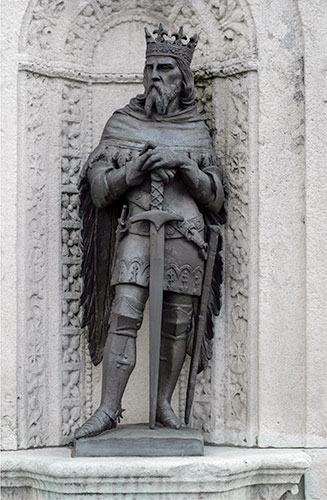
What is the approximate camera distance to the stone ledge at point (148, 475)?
19.0 feet

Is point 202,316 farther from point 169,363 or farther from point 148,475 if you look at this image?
point 148,475

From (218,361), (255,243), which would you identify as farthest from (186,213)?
(218,361)

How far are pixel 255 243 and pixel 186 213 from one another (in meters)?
0.39

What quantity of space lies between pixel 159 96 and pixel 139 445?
1565 mm

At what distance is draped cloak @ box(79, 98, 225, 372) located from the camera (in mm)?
6270

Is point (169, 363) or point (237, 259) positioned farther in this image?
point (237, 259)

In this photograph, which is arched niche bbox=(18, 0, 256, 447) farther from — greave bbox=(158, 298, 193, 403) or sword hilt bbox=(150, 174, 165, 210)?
sword hilt bbox=(150, 174, 165, 210)

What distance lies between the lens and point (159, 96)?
20.5ft

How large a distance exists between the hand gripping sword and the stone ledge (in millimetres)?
347

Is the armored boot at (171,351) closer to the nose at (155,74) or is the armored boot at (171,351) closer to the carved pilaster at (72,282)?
the carved pilaster at (72,282)

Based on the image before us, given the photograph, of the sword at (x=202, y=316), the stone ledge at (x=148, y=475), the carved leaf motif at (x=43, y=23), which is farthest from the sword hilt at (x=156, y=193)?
the stone ledge at (x=148, y=475)

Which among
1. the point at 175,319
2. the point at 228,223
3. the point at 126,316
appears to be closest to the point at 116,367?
the point at 126,316

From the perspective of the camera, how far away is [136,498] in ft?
19.2

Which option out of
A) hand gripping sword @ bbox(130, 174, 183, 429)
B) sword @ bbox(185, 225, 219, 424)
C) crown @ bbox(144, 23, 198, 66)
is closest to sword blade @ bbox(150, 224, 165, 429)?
hand gripping sword @ bbox(130, 174, 183, 429)
